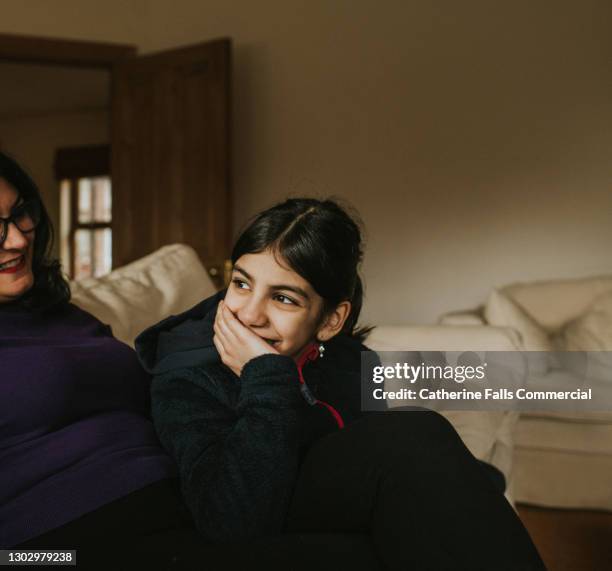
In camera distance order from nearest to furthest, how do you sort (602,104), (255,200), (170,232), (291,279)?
(291,279)
(602,104)
(170,232)
(255,200)

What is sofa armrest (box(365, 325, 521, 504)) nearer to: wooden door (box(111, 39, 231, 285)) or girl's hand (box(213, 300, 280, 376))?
girl's hand (box(213, 300, 280, 376))

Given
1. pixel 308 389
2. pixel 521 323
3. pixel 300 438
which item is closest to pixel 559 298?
pixel 521 323

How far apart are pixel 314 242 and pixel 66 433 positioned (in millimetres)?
469

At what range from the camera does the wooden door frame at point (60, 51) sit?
3730 mm

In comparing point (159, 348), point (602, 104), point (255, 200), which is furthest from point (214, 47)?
point (159, 348)

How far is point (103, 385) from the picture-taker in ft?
3.56

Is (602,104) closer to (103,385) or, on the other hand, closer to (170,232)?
(170,232)

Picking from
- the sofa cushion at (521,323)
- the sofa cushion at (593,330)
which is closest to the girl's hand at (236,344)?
the sofa cushion at (521,323)

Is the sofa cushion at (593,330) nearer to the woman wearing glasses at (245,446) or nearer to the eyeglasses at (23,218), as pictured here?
the woman wearing glasses at (245,446)

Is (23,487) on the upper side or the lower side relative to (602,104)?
lower

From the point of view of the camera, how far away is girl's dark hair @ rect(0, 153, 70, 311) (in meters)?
1.23

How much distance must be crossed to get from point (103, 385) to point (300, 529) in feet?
1.31

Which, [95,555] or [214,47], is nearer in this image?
[95,555]

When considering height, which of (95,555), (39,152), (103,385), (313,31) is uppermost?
(313,31)
